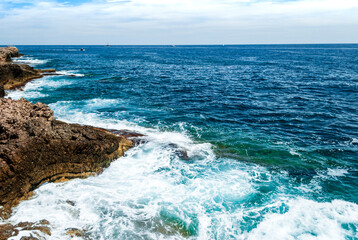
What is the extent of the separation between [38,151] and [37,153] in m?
0.13

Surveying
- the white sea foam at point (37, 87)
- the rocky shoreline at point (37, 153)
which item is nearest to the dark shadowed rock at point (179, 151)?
the rocky shoreline at point (37, 153)

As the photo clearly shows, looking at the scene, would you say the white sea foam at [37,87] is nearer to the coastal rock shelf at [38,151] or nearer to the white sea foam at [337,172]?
the coastal rock shelf at [38,151]

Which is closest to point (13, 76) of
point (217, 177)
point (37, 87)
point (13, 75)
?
point (13, 75)

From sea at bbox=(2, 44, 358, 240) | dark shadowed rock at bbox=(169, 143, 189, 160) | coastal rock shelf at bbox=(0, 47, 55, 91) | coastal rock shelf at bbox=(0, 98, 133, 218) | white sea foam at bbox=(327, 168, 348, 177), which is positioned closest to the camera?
sea at bbox=(2, 44, 358, 240)

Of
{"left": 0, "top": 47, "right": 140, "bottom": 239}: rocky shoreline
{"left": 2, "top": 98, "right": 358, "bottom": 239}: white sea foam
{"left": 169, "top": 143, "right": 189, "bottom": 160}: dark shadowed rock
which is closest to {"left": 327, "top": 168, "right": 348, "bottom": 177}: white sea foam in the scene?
{"left": 2, "top": 98, "right": 358, "bottom": 239}: white sea foam

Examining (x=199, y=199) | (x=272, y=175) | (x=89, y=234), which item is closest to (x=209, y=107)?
(x=272, y=175)

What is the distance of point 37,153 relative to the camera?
12.8 metres

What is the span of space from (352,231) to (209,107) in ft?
67.8

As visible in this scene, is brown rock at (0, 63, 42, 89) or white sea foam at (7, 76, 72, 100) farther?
brown rock at (0, 63, 42, 89)

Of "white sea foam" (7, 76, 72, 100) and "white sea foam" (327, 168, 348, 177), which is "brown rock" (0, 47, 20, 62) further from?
"white sea foam" (327, 168, 348, 177)

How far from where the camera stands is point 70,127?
15195mm

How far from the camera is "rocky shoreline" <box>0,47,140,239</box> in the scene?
1152 centimetres

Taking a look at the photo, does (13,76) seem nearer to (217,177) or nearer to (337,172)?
(217,177)

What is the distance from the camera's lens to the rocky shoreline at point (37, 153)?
11.5 m
